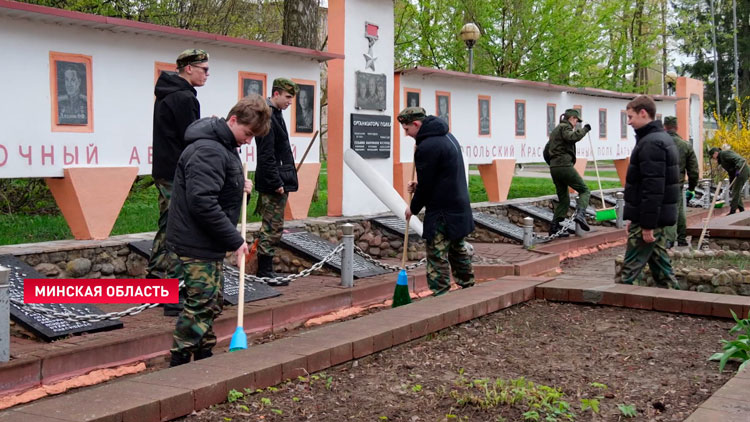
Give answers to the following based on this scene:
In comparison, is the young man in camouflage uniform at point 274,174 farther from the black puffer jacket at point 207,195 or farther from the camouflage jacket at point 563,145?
the camouflage jacket at point 563,145

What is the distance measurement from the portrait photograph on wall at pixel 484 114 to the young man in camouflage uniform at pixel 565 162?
221 centimetres

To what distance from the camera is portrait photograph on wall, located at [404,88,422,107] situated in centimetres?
1357

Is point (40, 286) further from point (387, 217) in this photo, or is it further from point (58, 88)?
point (387, 217)

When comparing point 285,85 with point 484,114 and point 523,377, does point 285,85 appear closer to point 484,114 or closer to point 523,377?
point 523,377

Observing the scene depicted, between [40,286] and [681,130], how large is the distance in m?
23.0

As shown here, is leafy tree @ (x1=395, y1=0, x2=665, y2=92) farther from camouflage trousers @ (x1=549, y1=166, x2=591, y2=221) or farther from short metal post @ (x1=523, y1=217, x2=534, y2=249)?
short metal post @ (x1=523, y1=217, x2=534, y2=249)

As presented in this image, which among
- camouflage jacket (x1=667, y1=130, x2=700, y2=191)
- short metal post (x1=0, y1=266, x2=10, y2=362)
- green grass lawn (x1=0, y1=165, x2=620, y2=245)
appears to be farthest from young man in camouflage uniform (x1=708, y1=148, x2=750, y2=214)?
short metal post (x1=0, y1=266, x2=10, y2=362)

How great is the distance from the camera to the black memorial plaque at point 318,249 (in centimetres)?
966

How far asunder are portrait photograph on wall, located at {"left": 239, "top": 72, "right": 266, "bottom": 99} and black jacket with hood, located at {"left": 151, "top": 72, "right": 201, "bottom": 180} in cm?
353

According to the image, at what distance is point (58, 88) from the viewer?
8461mm

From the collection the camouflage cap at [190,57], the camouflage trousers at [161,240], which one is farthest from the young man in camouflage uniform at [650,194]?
the camouflage trousers at [161,240]

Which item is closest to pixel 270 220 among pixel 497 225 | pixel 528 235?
pixel 528 235

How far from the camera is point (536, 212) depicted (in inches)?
612

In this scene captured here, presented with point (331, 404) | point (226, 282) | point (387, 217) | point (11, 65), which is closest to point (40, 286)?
point (226, 282)
